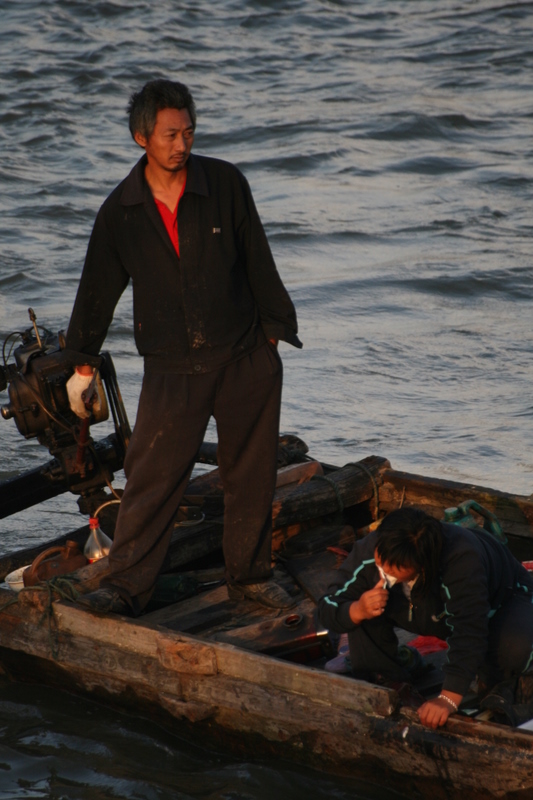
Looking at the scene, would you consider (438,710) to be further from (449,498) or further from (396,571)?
(449,498)

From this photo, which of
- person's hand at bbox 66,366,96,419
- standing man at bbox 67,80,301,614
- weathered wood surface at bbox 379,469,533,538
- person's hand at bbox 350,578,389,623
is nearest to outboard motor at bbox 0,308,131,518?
person's hand at bbox 66,366,96,419

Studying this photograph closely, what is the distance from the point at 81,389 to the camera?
15.6 feet

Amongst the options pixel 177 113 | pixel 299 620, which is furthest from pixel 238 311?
pixel 299 620

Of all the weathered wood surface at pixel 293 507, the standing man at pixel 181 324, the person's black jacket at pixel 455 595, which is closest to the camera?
the person's black jacket at pixel 455 595

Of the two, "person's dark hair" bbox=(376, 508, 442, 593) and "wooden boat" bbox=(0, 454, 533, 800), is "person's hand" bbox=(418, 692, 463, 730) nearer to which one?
"wooden boat" bbox=(0, 454, 533, 800)

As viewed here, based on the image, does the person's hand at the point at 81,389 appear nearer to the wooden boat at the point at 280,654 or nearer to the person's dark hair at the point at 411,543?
the wooden boat at the point at 280,654

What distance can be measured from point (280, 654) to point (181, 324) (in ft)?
4.28

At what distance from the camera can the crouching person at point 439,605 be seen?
3.72 meters

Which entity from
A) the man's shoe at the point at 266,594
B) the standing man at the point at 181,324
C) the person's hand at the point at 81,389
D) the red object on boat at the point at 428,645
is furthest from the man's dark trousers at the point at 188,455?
the red object on boat at the point at 428,645

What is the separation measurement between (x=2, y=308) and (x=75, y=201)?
365 centimetres

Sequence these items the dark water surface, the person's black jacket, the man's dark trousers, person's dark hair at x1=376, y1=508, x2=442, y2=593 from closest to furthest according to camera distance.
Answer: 1. person's dark hair at x1=376, y1=508, x2=442, y2=593
2. the person's black jacket
3. the man's dark trousers
4. the dark water surface

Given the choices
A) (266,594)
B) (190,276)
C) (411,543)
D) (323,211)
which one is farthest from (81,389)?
(323,211)

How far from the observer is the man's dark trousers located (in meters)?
4.39

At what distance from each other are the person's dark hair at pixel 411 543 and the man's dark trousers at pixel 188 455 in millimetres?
902
